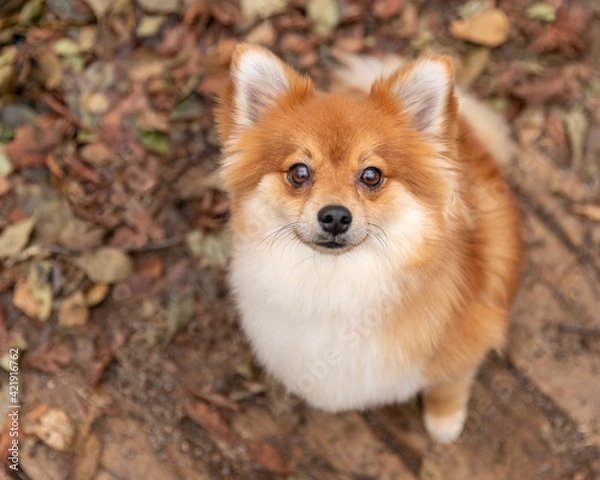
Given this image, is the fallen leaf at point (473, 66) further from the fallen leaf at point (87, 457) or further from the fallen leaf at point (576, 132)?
the fallen leaf at point (87, 457)

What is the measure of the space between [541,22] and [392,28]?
808 mm

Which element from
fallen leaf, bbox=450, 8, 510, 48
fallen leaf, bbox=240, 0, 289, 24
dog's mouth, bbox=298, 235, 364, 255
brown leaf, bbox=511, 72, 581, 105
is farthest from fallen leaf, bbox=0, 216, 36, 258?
brown leaf, bbox=511, 72, 581, 105

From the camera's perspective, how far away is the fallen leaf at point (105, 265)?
120 inches

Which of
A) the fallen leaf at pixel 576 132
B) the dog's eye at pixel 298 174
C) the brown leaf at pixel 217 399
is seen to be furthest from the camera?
the fallen leaf at pixel 576 132

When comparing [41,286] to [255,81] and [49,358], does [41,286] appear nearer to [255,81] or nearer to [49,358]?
[49,358]

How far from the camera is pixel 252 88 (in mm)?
2168

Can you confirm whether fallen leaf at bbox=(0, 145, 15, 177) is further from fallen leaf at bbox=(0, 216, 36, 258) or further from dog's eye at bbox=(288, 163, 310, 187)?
dog's eye at bbox=(288, 163, 310, 187)

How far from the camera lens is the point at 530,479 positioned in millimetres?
2732

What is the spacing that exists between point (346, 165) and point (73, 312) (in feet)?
5.54

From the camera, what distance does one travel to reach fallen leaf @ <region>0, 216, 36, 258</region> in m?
3.07

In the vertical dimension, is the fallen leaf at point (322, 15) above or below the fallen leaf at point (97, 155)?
above

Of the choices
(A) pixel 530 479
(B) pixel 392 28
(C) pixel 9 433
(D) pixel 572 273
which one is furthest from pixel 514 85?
(C) pixel 9 433

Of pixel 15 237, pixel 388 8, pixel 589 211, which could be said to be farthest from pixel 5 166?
pixel 589 211

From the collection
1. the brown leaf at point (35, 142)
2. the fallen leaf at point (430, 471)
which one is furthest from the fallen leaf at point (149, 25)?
the fallen leaf at point (430, 471)
